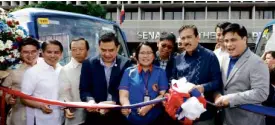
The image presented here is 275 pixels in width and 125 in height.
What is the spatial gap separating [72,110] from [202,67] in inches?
59.6

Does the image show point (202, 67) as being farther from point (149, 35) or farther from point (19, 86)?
point (149, 35)

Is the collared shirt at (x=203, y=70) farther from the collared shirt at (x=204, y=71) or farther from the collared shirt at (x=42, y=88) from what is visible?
the collared shirt at (x=42, y=88)

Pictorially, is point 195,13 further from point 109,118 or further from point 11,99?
point 11,99

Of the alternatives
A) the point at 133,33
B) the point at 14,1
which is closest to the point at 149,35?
the point at 133,33

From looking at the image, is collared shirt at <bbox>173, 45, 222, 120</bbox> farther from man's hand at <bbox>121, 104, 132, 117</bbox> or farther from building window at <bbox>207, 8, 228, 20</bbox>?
building window at <bbox>207, 8, 228, 20</bbox>

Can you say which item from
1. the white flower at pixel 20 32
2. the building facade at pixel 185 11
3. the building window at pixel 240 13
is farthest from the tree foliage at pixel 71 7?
the white flower at pixel 20 32

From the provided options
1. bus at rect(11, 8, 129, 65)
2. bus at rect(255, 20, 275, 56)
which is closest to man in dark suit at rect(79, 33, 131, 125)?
bus at rect(11, 8, 129, 65)

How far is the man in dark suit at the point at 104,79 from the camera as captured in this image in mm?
4117

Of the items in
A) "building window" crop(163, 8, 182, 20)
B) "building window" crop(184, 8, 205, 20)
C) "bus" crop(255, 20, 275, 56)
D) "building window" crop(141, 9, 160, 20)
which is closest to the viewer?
"bus" crop(255, 20, 275, 56)

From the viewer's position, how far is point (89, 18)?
7949 millimetres

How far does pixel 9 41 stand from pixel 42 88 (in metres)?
0.65

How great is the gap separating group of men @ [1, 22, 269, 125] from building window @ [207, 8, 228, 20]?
1602 inches

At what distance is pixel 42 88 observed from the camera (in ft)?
13.4

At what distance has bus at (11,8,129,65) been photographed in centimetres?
658
